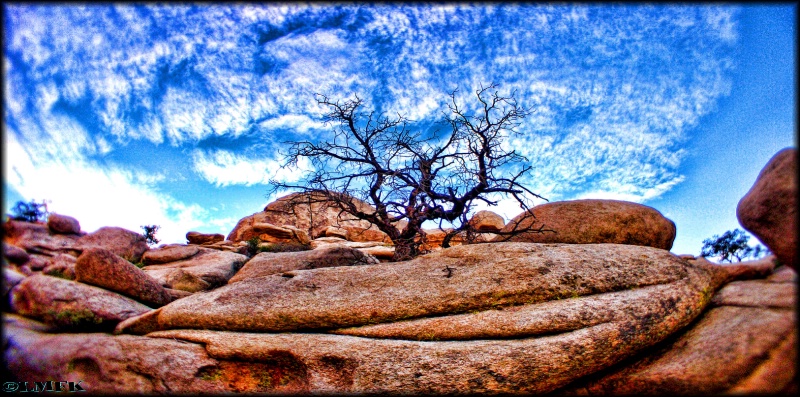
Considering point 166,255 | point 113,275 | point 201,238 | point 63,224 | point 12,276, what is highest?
point 201,238

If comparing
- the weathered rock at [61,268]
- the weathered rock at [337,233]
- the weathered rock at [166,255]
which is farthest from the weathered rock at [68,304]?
the weathered rock at [337,233]

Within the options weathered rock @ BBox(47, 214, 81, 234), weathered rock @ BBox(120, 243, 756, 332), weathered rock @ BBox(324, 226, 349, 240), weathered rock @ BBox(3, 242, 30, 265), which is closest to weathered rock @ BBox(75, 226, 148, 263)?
weathered rock @ BBox(47, 214, 81, 234)

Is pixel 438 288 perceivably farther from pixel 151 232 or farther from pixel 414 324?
pixel 151 232

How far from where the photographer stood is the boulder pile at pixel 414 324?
6496mm

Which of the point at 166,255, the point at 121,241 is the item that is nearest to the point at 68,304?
the point at 166,255

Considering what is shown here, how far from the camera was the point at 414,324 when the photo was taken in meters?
8.13

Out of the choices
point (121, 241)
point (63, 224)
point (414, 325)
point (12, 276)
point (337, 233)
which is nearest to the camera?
point (414, 325)

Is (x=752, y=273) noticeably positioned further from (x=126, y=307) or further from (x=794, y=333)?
(x=126, y=307)

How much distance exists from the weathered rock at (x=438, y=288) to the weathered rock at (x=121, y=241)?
39.4 ft

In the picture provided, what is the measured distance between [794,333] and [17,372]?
9.79 meters

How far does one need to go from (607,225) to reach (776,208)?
24.3ft

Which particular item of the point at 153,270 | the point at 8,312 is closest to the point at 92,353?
the point at 8,312

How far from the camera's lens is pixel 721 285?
8273 millimetres

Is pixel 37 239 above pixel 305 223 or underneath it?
underneath
